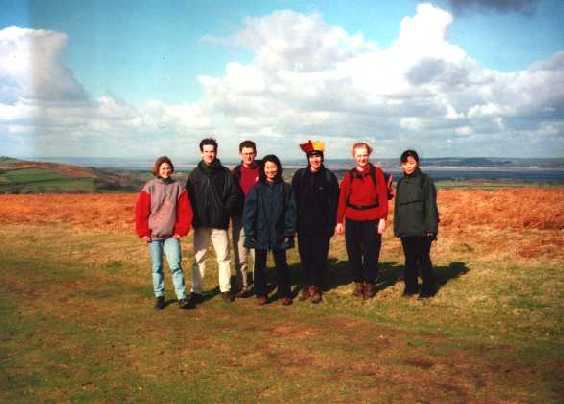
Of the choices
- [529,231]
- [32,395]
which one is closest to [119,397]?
[32,395]

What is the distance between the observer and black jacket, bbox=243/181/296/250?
867cm

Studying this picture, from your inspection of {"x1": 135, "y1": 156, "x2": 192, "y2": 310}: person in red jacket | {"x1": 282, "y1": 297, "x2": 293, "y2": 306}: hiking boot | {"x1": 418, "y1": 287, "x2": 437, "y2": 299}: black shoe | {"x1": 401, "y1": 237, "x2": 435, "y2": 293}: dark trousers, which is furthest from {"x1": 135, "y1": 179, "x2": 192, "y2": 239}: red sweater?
{"x1": 418, "y1": 287, "x2": 437, "y2": 299}: black shoe

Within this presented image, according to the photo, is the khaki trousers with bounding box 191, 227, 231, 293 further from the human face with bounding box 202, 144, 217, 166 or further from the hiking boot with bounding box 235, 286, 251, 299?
the human face with bounding box 202, 144, 217, 166

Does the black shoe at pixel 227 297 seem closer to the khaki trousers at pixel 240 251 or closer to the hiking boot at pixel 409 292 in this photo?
the khaki trousers at pixel 240 251

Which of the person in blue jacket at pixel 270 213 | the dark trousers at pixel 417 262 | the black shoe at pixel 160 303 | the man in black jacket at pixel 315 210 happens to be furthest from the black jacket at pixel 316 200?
the black shoe at pixel 160 303

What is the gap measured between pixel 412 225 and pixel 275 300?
2.73 m

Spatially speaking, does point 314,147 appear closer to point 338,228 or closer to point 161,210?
point 338,228

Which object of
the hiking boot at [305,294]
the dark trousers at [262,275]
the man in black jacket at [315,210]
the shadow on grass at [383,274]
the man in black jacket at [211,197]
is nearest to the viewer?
the man in black jacket at [211,197]

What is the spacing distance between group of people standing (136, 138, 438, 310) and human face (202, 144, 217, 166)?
16 mm

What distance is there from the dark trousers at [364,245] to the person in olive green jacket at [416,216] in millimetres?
413

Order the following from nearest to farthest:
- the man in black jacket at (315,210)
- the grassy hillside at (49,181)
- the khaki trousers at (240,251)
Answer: the man in black jacket at (315,210) → the khaki trousers at (240,251) → the grassy hillside at (49,181)

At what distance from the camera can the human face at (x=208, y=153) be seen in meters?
8.64

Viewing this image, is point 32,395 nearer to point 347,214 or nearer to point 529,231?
point 347,214

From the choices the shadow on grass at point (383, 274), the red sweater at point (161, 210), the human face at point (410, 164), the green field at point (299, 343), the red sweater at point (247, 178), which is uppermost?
the human face at point (410, 164)
